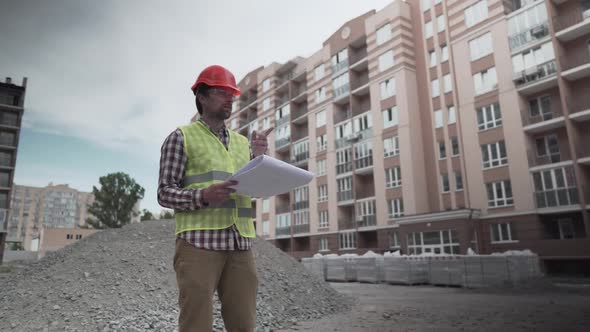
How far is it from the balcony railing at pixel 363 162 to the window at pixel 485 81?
30.3 feet

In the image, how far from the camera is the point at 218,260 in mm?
2156

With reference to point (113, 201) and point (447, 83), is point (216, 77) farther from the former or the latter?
point (113, 201)

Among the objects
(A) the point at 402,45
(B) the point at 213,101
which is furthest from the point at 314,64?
(B) the point at 213,101

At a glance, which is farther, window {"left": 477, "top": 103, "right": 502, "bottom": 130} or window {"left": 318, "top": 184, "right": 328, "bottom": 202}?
window {"left": 318, "top": 184, "right": 328, "bottom": 202}

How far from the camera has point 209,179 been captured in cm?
229

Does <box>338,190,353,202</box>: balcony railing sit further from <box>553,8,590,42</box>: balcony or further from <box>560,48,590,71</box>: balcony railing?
<box>553,8,590,42</box>: balcony

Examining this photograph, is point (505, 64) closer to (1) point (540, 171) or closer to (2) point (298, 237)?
(1) point (540, 171)

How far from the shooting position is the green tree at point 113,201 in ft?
169

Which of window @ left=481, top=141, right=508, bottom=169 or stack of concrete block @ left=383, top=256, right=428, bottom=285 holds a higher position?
window @ left=481, top=141, right=508, bottom=169

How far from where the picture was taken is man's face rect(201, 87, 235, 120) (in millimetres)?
2447

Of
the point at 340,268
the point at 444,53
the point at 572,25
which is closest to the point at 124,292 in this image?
the point at 340,268

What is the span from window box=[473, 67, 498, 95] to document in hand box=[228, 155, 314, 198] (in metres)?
25.8

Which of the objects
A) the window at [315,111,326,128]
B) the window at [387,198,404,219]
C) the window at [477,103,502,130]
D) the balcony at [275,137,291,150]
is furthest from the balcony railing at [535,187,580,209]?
the balcony at [275,137,291,150]

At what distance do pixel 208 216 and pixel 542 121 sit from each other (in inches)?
988
